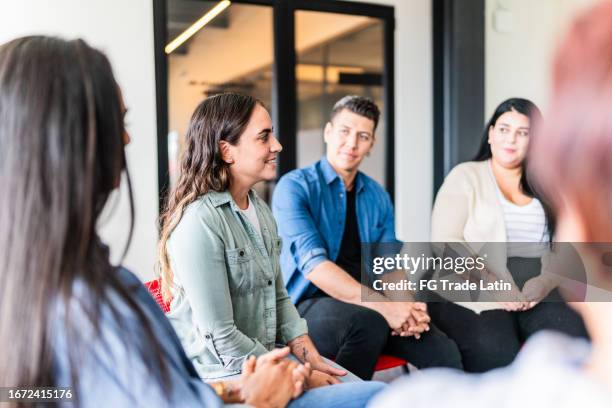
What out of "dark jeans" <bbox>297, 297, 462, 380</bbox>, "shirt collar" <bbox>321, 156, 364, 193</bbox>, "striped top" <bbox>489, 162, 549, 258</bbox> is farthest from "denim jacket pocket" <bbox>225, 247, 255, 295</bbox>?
"striped top" <bbox>489, 162, 549, 258</bbox>

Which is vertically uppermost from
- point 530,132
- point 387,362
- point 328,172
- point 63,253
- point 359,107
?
point 359,107

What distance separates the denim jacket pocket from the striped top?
1.43 meters

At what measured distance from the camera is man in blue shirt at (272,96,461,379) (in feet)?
7.80

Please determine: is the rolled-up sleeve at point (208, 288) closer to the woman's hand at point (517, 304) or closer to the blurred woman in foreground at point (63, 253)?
the blurred woman in foreground at point (63, 253)

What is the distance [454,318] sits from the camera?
261 cm

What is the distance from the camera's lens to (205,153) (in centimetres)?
197

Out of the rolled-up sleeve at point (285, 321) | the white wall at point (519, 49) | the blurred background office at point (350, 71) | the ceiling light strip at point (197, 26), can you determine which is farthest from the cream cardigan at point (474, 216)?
the ceiling light strip at point (197, 26)

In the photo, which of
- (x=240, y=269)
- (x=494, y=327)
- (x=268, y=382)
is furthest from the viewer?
(x=494, y=327)

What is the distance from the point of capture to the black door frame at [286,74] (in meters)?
3.65

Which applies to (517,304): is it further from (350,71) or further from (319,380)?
(350,71)

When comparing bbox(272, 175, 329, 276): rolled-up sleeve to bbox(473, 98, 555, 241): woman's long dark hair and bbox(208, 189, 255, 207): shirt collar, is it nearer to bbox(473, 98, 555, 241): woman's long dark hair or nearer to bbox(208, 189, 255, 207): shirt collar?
bbox(208, 189, 255, 207): shirt collar

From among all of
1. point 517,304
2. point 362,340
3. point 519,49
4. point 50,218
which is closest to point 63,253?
point 50,218

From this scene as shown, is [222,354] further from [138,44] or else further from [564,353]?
[138,44]

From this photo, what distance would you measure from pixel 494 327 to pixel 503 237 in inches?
17.2
